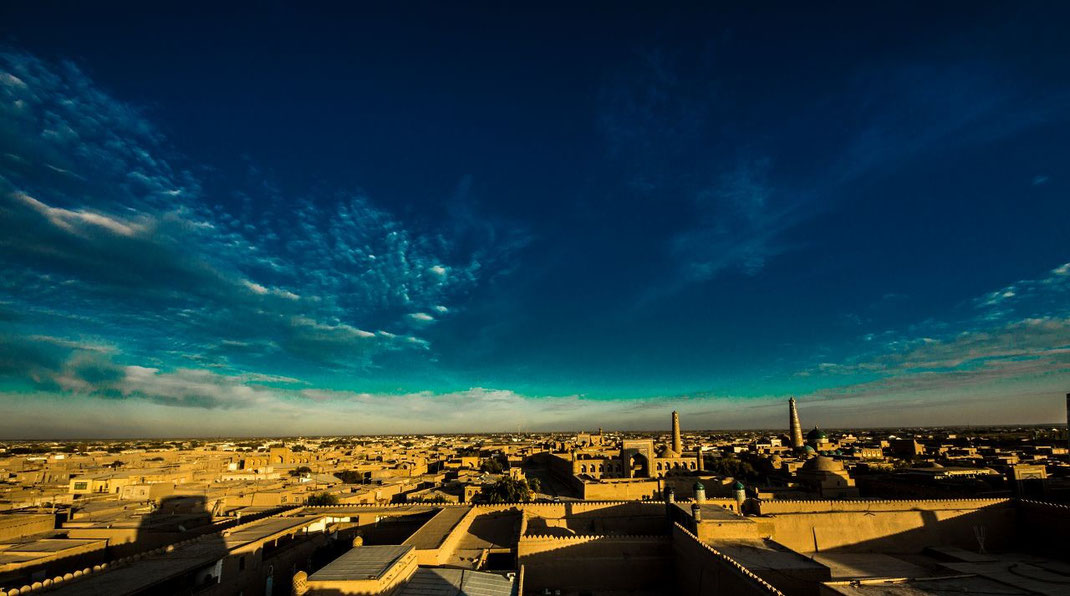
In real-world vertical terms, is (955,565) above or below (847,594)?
below

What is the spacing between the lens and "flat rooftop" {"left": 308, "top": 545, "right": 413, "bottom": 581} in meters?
14.6

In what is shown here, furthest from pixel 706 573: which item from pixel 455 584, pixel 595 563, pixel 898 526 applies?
pixel 898 526

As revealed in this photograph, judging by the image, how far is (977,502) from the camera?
28828 millimetres

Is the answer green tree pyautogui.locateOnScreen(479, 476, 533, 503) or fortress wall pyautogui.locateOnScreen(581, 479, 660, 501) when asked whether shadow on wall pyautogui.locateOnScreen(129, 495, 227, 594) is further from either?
fortress wall pyautogui.locateOnScreen(581, 479, 660, 501)

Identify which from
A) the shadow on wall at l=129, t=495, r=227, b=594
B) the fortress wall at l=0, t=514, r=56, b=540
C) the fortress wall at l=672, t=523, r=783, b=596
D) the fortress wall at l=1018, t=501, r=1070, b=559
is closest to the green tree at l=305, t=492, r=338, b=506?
the shadow on wall at l=129, t=495, r=227, b=594

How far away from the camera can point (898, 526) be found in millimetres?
27562

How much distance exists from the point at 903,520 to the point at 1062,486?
1406 cm

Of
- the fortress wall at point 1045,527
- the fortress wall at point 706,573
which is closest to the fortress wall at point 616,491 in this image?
the fortress wall at point 706,573

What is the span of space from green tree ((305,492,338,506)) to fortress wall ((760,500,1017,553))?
2558cm

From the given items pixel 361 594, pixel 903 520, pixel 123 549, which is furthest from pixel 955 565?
pixel 123 549

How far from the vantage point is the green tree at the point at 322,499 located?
34.7 m

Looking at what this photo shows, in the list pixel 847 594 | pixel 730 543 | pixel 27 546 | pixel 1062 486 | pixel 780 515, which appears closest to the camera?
pixel 847 594

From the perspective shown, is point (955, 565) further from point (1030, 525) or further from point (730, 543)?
point (730, 543)

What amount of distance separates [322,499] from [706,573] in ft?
84.3
